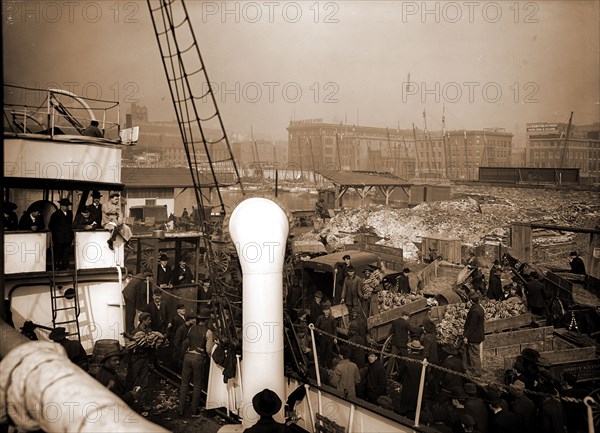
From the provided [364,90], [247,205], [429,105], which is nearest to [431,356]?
[247,205]

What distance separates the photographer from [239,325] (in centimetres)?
692

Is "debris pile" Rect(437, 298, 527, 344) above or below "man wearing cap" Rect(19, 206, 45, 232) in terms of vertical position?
below

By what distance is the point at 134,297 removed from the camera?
31.9 feet

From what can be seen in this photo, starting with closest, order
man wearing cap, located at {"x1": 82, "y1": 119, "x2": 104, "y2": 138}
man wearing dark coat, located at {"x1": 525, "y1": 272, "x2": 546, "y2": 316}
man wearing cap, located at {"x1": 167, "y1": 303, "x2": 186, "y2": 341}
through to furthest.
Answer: man wearing cap, located at {"x1": 167, "y1": 303, "x2": 186, "y2": 341} → man wearing cap, located at {"x1": 82, "y1": 119, "x2": 104, "y2": 138} → man wearing dark coat, located at {"x1": 525, "y1": 272, "x2": 546, "y2": 316}

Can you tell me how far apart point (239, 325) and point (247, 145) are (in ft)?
93.1

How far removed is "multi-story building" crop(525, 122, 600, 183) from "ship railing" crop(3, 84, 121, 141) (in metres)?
19.9

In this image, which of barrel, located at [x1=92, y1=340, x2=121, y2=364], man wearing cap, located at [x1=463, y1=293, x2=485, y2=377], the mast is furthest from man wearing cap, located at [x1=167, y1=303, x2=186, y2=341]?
the mast

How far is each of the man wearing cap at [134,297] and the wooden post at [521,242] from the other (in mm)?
13249

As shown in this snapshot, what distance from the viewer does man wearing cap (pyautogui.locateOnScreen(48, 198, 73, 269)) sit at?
8336mm

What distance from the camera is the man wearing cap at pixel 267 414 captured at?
13.6ft

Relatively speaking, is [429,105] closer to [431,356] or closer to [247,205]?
[431,356]

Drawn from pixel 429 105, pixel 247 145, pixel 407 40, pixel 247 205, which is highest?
pixel 407 40

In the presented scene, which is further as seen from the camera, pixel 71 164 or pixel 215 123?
pixel 215 123

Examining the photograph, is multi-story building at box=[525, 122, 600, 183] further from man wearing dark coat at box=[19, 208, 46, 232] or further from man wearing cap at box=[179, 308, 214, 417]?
man wearing dark coat at box=[19, 208, 46, 232]
